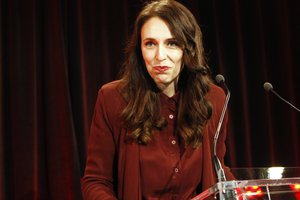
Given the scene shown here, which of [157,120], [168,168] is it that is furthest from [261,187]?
[157,120]

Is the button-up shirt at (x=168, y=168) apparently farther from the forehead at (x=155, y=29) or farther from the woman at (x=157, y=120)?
the forehead at (x=155, y=29)

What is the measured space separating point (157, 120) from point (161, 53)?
11.6 inches

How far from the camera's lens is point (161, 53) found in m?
1.76

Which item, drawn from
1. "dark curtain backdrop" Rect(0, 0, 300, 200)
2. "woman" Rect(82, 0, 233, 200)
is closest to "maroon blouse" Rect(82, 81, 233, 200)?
"woman" Rect(82, 0, 233, 200)

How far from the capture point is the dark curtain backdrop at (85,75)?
2.85 m

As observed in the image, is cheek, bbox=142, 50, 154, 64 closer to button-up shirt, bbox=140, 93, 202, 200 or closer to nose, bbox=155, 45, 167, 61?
nose, bbox=155, 45, 167, 61

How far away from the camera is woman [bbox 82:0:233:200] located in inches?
70.9

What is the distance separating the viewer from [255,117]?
3.59 meters

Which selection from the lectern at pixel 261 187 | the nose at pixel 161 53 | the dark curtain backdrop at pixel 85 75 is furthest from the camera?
the dark curtain backdrop at pixel 85 75

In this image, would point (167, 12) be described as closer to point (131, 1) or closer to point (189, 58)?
point (189, 58)

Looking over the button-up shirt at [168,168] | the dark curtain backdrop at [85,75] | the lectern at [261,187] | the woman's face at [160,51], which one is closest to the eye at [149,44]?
the woman's face at [160,51]

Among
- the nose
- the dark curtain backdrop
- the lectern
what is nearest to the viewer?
the lectern

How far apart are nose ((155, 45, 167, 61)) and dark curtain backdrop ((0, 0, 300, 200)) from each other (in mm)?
1303

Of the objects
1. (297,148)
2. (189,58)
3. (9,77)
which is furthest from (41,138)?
(297,148)
